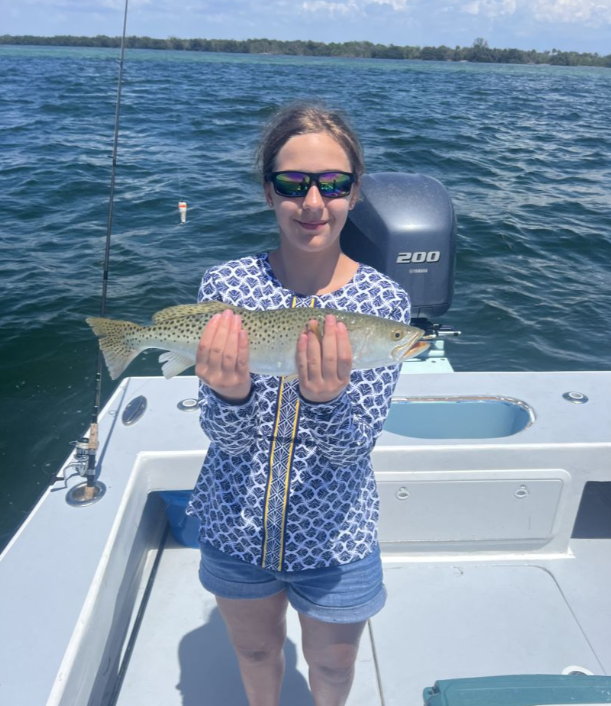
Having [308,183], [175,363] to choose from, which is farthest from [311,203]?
[175,363]

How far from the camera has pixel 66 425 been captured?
7680mm

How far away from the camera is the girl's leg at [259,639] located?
249 centimetres

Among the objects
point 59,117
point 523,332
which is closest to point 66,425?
point 523,332

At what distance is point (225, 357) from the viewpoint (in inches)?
83.7

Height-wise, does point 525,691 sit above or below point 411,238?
below

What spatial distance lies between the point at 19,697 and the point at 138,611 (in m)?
1.67

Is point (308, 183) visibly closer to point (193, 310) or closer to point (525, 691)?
point (193, 310)

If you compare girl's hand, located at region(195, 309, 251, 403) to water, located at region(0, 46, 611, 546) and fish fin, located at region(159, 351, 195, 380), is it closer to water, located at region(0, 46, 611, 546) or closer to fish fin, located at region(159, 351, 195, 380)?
fish fin, located at region(159, 351, 195, 380)

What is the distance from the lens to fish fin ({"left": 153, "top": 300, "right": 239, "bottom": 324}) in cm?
243

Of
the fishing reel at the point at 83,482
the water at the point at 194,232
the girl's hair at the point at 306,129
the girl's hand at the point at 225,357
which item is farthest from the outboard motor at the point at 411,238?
the girl's hand at the point at 225,357

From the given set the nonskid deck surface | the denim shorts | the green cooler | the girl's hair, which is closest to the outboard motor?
the nonskid deck surface

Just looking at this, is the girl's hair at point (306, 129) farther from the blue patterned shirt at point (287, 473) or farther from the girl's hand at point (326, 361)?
the girl's hand at point (326, 361)

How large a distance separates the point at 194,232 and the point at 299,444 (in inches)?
471

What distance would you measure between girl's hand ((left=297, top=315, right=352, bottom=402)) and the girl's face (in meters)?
0.41
